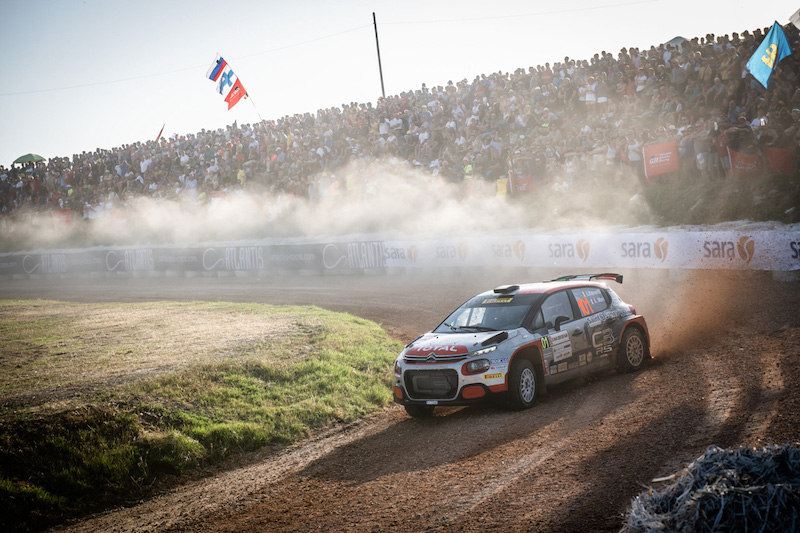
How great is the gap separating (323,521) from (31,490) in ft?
10.1

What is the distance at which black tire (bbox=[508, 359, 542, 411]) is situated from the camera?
770 cm

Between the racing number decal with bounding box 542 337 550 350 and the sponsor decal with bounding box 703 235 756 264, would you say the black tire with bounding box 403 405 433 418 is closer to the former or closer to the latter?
the racing number decal with bounding box 542 337 550 350

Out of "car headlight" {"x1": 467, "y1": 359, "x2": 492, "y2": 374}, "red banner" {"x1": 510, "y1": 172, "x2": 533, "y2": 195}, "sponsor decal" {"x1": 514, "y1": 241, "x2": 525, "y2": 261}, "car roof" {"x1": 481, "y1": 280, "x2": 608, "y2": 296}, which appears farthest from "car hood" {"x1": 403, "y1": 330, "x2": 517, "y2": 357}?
"red banner" {"x1": 510, "y1": 172, "x2": 533, "y2": 195}

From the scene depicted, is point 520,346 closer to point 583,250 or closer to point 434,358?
point 434,358

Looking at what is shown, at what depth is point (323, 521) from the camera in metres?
5.27

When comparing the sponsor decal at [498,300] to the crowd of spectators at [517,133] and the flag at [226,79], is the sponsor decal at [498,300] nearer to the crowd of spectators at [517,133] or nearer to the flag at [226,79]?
the crowd of spectators at [517,133]

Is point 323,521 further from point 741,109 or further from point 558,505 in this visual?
point 741,109

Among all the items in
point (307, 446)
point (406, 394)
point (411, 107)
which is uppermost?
point (411, 107)

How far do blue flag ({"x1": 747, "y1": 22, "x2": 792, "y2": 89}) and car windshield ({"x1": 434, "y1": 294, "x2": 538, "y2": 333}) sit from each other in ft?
32.5

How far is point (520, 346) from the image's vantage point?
25.9ft

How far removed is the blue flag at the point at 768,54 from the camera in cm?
1449

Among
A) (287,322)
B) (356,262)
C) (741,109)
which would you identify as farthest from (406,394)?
(356,262)

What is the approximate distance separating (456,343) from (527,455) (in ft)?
6.84

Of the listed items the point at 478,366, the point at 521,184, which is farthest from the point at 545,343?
the point at 521,184
